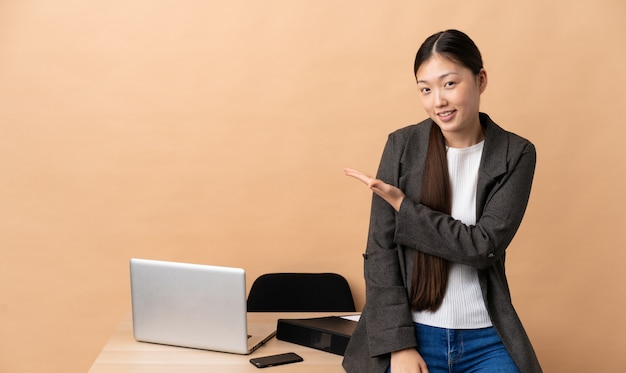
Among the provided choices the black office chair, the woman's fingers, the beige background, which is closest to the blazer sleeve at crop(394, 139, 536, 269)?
the woman's fingers

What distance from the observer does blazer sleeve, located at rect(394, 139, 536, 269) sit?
6.61 feet

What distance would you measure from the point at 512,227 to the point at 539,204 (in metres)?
1.55

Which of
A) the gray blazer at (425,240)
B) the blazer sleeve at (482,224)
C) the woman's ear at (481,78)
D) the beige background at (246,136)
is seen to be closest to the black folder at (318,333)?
the gray blazer at (425,240)

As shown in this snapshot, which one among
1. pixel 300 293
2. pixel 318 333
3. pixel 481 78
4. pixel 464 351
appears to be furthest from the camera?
pixel 300 293

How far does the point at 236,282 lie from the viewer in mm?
2254

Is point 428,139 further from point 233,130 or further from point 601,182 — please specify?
point 601,182

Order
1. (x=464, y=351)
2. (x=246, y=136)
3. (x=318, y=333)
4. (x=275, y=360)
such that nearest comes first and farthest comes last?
(x=464, y=351), (x=275, y=360), (x=318, y=333), (x=246, y=136)

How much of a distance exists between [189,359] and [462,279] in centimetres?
91

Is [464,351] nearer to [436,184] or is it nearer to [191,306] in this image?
[436,184]

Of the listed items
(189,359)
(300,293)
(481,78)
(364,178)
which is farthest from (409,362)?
(300,293)

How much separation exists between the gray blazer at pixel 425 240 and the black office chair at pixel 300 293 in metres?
Result: 1.15

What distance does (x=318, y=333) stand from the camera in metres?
2.39

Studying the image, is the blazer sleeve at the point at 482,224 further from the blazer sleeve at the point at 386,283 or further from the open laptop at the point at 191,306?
the open laptop at the point at 191,306

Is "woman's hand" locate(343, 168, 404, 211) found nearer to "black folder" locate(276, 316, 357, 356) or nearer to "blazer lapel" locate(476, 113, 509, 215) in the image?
"blazer lapel" locate(476, 113, 509, 215)
